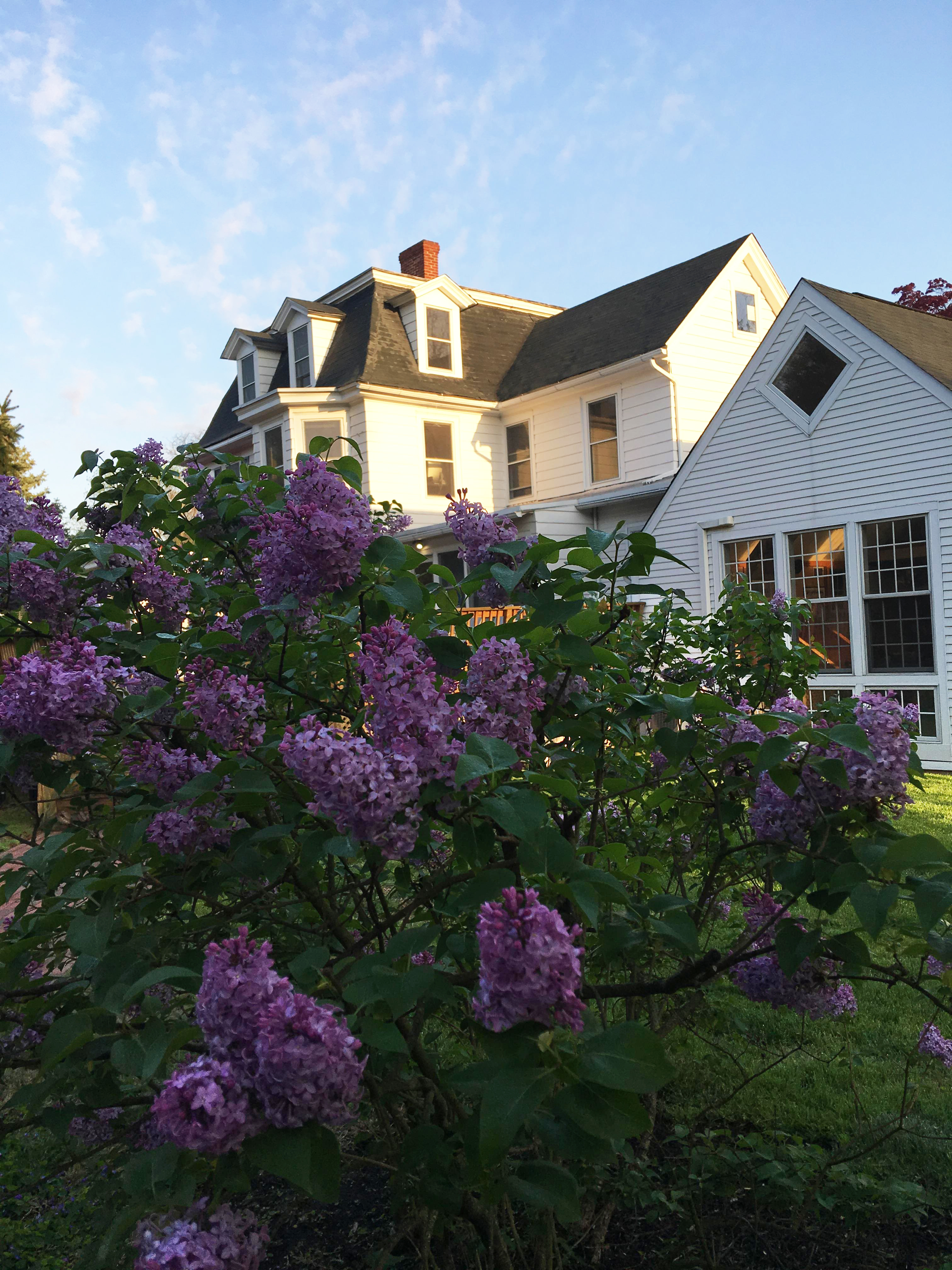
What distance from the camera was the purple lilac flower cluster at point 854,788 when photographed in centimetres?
150

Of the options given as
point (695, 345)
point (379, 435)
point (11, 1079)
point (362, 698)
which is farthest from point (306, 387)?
point (362, 698)

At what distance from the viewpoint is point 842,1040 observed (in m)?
3.76

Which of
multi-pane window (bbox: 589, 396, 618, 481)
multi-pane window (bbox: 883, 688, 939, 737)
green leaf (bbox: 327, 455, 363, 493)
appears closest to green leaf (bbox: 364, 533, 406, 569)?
green leaf (bbox: 327, 455, 363, 493)

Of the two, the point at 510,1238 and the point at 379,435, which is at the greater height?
the point at 379,435

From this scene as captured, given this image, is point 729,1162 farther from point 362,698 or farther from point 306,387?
point 306,387

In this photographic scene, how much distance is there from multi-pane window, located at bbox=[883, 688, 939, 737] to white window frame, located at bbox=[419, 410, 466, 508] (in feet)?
31.0

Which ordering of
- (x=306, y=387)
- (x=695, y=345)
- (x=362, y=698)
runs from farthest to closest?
(x=306, y=387), (x=695, y=345), (x=362, y=698)

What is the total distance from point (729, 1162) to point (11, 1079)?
8.93ft

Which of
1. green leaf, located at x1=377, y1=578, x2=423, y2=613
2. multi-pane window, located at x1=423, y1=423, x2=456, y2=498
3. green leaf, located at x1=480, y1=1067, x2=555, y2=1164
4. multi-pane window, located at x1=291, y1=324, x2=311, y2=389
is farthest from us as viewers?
multi-pane window, located at x1=291, y1=324, x2=311, y2=389

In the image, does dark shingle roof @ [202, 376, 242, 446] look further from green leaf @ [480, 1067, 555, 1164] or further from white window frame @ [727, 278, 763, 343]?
green leaf @ [480, 1067, 555, 1164]

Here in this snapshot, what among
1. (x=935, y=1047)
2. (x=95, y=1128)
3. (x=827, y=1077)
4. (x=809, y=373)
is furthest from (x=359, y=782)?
(x=809, y=373)

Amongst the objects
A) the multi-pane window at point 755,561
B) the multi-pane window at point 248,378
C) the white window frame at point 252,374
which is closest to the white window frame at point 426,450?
the white window frame at point 252,374

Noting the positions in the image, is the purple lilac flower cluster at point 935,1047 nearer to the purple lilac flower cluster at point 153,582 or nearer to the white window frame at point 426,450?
the purple lilac flower cluster at point 153,582

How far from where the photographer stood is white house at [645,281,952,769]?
35.7 ft
